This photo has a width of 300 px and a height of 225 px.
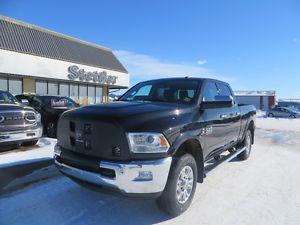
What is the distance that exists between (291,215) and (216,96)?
7.11ft

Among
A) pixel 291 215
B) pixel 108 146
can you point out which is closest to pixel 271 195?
pixel 291 215

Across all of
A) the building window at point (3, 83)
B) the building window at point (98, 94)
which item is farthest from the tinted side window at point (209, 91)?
the building window at point (98, 94)

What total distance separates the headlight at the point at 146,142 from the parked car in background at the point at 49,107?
7585 mm

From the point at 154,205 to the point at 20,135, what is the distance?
168 inches

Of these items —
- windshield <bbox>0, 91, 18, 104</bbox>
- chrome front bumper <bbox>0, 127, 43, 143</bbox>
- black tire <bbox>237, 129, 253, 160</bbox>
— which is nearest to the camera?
chrome front bumper <bbox>0, 127, 43, 143</bbox>

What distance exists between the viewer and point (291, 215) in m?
3.99

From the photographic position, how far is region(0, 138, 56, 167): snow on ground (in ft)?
19.6

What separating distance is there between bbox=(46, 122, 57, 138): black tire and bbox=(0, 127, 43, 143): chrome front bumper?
2787 millimetres

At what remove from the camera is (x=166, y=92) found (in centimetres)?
507

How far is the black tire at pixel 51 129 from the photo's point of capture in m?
10.4

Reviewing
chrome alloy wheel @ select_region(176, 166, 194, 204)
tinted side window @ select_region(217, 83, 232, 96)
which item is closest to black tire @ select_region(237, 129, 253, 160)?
tinted side window @ select_region(217, 83, 232, 96)

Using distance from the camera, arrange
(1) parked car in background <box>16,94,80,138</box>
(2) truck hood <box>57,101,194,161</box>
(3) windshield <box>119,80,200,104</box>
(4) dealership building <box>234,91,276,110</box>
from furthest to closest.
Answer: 1. (4) dealership building <box>234,91,276,110</box>
2. (1) parked car in background <box>16,94,80,138</box>
3. (3) windshield <box>119,80,200,104</box>
4. (2) truck hood <box>57,101,194,161</box>

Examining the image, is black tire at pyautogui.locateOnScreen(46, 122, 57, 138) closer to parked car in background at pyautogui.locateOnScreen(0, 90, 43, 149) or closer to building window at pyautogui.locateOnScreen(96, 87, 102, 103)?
parked car in background at pyautogui.locateOnScreen(0, 90, 43, 149)

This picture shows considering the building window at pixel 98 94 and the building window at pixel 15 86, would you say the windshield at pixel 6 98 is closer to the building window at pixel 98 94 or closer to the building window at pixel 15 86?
the building window at pixel 15 86
